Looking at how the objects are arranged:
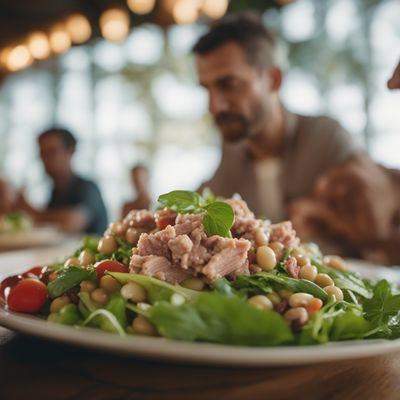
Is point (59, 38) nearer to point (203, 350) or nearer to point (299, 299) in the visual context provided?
point (299, 299)

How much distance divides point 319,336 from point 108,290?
0.39 meters

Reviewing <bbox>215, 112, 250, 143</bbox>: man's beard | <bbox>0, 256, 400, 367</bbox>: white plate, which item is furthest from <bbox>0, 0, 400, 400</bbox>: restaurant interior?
<bbox>215, 112, 250, 143</bbox>: man's beard

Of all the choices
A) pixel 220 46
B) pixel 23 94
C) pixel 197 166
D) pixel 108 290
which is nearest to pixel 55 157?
pixel 220 46

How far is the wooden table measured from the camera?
69 cm

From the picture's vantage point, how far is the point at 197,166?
9.86 m

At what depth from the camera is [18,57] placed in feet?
24.7

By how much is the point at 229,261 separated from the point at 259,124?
3060mm

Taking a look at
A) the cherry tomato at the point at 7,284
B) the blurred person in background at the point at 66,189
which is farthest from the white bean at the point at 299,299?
the blurred person in background at the point at 66,189

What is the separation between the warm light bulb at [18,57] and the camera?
7.46 m

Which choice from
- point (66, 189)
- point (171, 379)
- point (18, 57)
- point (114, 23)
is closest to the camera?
point (171, 379)

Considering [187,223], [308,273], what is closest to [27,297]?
[187,223]

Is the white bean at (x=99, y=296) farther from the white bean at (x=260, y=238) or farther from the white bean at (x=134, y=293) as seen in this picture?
the white bean at (x=260, y=238)

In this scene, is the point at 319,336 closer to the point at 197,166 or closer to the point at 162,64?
the point at 197,166

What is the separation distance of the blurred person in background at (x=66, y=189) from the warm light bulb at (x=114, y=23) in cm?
151
